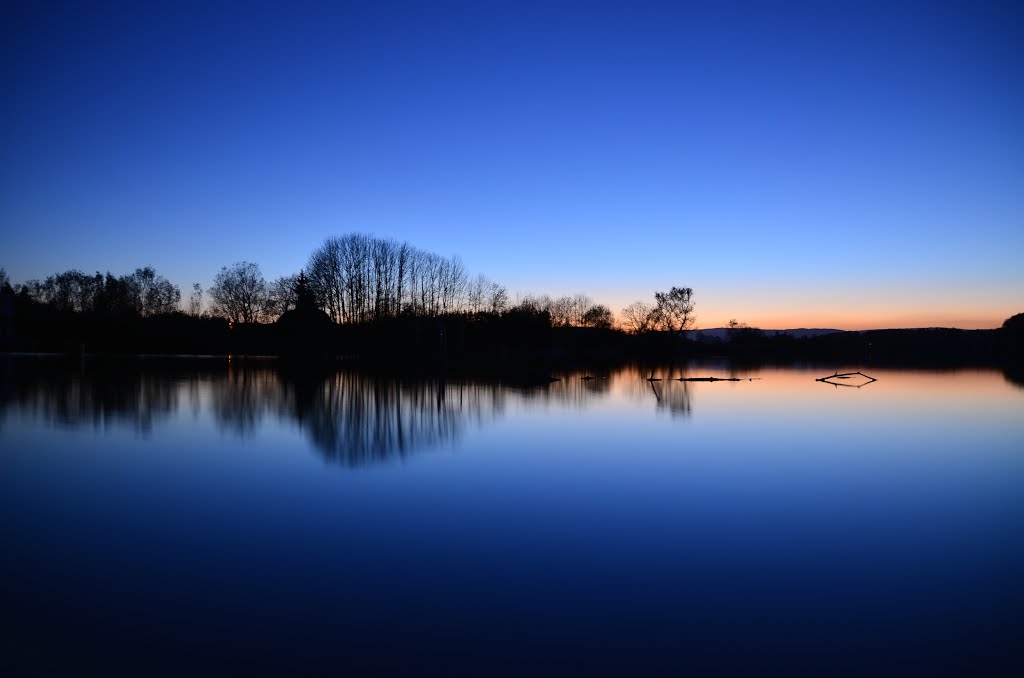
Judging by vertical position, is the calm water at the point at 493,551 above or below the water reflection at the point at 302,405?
below

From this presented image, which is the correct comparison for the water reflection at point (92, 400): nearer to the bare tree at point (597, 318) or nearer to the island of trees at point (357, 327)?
the island of trees at point (357, 327)

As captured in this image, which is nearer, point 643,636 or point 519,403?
point 643,636

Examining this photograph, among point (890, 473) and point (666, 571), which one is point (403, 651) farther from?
point (890, 473)

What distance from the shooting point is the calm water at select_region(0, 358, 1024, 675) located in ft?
12.5

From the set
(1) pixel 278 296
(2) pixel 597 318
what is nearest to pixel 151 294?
(1) pixel 278 296

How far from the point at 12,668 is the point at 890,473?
11797mm

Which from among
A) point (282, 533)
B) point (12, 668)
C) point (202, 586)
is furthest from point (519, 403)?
point (12, 668)

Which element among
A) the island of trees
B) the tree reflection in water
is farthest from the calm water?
the island of trees

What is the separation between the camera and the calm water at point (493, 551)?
3822 mm

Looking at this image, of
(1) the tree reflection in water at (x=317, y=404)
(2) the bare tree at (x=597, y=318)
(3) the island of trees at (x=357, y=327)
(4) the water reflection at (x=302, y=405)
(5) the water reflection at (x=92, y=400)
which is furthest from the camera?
(2) the bare tree at (x=597, y=318)

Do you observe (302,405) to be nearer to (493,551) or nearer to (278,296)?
(493,551)

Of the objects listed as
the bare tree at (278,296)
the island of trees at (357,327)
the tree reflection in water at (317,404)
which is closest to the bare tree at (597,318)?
the island of trees at (357,327)

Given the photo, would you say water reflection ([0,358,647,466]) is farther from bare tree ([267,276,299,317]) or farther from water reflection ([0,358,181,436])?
bare tree ([267,276,299,317])

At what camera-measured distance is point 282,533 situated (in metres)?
6.05
